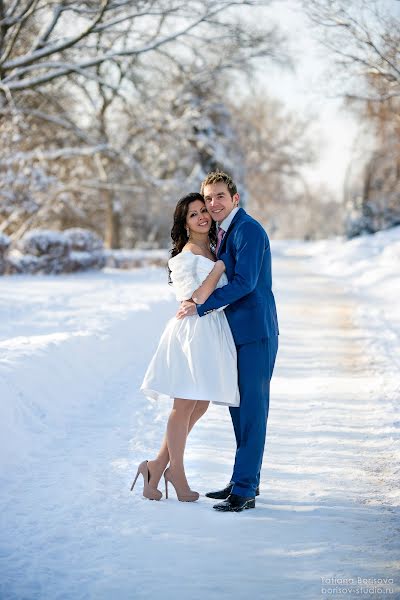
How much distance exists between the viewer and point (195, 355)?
4.41m

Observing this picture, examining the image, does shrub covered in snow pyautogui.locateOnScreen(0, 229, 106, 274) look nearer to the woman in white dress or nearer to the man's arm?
the woman in white dress

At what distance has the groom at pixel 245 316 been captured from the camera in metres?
4.32

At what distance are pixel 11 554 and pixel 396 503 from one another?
2.13 meters

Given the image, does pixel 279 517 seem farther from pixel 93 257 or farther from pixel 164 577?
pixel 93 257

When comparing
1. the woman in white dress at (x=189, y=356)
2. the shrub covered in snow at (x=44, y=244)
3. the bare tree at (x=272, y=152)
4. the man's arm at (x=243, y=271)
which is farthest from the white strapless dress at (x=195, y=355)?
the bare tree at (x=272, y=152)

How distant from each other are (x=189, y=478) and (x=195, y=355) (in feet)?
3.24

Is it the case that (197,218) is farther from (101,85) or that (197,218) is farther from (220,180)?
(101,85)

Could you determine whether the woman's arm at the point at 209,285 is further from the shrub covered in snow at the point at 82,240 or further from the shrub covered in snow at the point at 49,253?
the shrub covered in snow at the point at 82,240

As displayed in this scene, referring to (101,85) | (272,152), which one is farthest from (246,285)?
(272,152)

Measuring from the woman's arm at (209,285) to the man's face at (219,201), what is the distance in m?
0.30

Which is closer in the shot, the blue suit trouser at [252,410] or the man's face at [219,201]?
the blue suit trouser at [252,410]

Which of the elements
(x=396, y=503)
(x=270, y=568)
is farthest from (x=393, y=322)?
(x=270, y=568)

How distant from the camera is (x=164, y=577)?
3375 millimetres

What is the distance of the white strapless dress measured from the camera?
4.39 m
